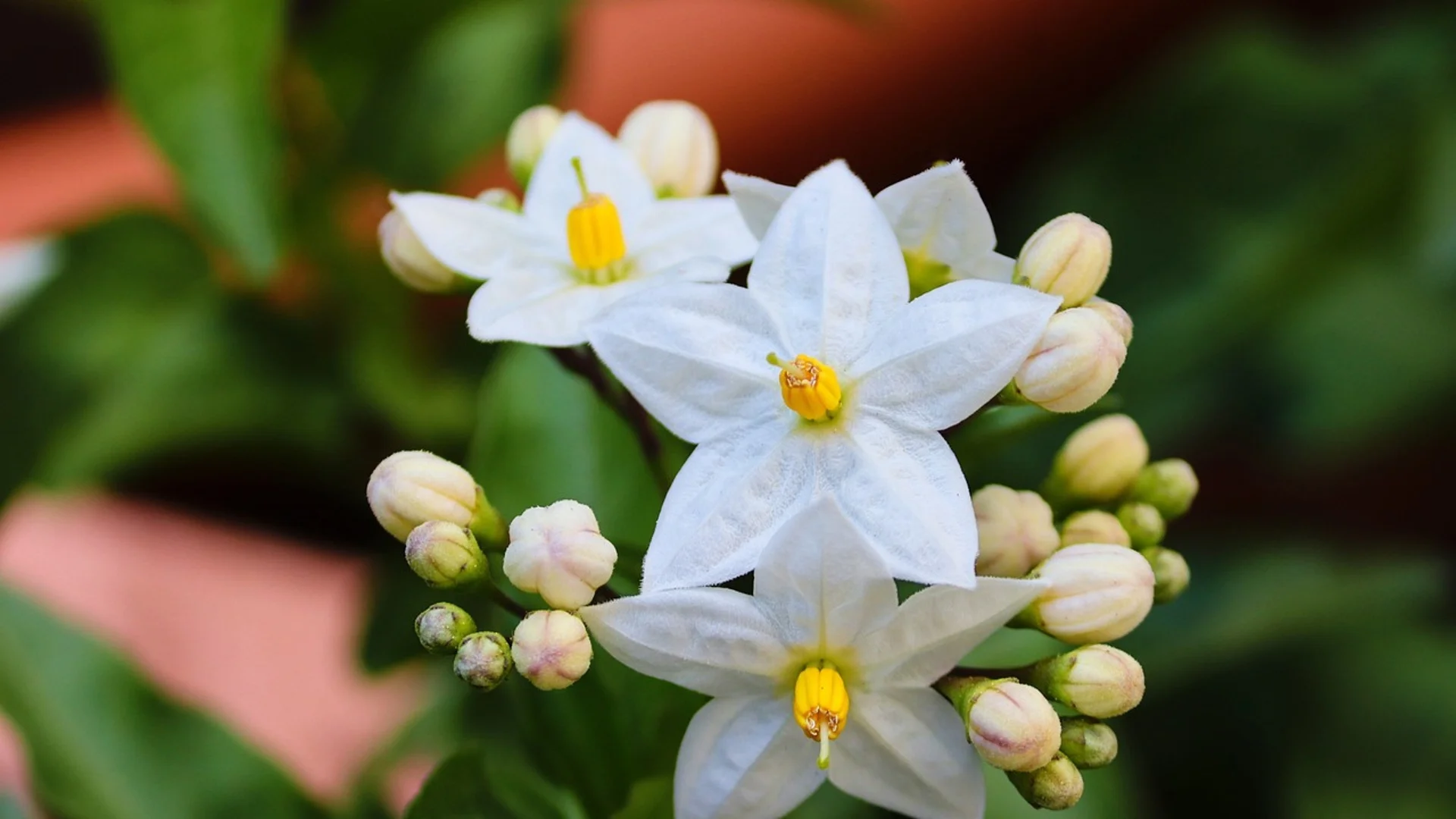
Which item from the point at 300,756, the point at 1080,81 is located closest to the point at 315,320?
the point at 300,756

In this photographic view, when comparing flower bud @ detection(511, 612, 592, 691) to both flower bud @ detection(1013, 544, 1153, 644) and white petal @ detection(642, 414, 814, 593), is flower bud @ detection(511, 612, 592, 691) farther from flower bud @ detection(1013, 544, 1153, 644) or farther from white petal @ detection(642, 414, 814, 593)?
flower bud @ detection(1013, 544, 1153, 644)

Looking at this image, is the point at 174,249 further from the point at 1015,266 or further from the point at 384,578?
the point at 1015,266

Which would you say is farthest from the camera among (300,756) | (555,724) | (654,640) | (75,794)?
(300,756)

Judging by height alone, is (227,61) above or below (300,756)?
above

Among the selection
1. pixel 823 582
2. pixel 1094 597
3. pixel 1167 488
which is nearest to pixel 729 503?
pixel 823 582

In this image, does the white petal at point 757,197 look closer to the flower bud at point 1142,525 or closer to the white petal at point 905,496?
the white petal at point 905,496

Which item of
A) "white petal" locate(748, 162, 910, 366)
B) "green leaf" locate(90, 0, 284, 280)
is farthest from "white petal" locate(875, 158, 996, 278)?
"green leaf" locate(90, 0, 284, 280)

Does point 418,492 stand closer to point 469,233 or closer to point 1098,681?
point 469,233
